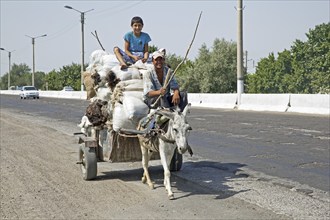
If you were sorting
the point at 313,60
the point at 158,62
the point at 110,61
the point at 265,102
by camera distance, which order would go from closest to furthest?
the point at 158,62
the point at 110,61
the point at 265,102
the point at 313,60

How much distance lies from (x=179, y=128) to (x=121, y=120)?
68.9 inches

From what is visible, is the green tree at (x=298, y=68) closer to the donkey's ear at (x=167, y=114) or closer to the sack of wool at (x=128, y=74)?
the sack of wool at (x=128, y=74)

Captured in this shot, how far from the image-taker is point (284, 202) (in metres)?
7.09

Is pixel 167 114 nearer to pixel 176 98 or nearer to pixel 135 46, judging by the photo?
pixel 176 98

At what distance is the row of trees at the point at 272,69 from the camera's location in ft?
207

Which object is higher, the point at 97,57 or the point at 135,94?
the point at 97,57

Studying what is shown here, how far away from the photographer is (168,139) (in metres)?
7.05

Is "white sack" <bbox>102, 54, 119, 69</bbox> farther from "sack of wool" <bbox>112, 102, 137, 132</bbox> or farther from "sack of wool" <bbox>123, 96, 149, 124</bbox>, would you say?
"sack of wool" <bbox>123, 96, 149, 124</bbox>

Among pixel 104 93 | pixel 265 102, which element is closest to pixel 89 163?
pixel 104 93

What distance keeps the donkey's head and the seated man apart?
0.47 meters

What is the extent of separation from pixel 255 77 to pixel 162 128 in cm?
6805

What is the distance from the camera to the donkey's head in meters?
6.60

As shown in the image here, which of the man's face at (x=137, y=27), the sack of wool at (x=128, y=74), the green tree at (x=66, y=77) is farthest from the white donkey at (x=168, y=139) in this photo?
the green tree at (x=66, y=77)

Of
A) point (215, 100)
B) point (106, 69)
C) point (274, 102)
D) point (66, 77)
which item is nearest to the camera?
point (106, 69)
